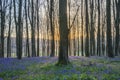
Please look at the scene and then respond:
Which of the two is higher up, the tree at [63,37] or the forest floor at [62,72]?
the tree at [63,37]

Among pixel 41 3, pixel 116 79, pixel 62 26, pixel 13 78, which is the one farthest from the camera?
pixel 41 3

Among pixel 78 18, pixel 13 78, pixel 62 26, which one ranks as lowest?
pixel 13 78

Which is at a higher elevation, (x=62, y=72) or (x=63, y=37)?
(x=63, y=37)

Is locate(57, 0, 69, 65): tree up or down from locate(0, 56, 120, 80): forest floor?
up

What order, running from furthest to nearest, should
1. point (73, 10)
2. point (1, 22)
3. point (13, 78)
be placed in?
point (73, 10)
point (1, 22)
point (13, 78)

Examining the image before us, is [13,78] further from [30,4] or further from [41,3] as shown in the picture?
[41,3]

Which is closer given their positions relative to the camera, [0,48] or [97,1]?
[0,48]

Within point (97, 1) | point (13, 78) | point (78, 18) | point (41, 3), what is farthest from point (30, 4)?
point (13, 78)

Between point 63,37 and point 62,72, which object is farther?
point 63,37

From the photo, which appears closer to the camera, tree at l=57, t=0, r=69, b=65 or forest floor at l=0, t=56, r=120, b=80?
forest floor at l=0, t=56, r=120, b=80

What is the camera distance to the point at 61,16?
17.0 meters

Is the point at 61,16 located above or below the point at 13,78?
above

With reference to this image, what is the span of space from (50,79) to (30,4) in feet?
113

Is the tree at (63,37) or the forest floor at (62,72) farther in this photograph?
the tree at (63,37)
